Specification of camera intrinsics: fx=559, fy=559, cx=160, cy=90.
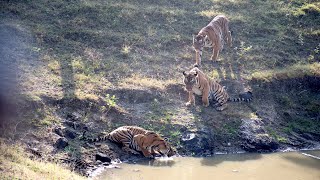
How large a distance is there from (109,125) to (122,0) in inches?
261

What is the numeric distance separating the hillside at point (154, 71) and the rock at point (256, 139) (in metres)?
0.02

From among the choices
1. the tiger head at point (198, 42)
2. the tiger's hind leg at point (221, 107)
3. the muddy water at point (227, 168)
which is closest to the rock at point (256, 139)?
the muddy water at point (227, 168)

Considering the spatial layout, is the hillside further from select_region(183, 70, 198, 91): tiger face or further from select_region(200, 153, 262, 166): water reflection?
select_region(183, 70, 198, 91): tiger face

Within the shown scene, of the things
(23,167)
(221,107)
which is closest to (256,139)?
(221,107)

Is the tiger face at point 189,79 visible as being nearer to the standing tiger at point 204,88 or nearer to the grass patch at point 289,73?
the standing tiger at point 204,88

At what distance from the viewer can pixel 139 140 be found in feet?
35.8

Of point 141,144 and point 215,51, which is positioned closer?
point 141,144

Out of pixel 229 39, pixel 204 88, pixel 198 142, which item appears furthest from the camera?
pixel 229 39

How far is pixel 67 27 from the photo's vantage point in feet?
50.0

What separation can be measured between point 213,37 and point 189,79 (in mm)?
2507

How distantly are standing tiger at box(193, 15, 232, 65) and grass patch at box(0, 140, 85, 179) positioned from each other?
5.98 m

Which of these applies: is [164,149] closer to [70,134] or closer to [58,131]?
[70,134]

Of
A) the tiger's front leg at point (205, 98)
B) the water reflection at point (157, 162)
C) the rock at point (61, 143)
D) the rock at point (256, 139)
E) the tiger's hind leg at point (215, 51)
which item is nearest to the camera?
the rock at point (61, 143)

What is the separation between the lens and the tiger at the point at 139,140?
10945 millimetres
